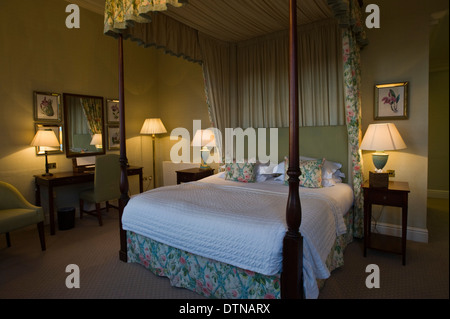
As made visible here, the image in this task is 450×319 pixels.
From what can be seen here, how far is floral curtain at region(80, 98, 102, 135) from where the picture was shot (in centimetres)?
454

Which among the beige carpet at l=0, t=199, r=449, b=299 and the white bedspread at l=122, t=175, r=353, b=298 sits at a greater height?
the white bedspread at l=122, t=175, r=353, b=298

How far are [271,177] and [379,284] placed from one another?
1.74m

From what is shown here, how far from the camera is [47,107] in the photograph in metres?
4.07

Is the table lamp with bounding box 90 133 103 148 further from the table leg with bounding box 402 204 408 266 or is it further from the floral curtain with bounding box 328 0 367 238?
the table leg with bounding box 402 204 408 266

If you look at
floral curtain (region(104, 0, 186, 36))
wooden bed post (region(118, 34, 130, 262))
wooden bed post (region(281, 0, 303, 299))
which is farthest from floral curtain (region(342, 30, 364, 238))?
wooden bed post (region(118, 34, 130, 262))

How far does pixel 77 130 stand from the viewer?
445cm

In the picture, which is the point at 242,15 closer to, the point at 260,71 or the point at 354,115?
the point at 260,71

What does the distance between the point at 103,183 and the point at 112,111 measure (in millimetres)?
1486

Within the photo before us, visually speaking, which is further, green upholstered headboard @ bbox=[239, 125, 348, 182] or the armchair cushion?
green upholstered headboard @ bbox=[239, 125, 348, 182]

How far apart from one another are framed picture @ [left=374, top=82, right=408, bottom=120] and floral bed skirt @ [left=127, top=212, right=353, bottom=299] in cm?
173

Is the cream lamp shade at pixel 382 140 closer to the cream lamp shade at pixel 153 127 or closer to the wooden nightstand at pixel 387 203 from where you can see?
the wooden nightstand at pixel 387 203
